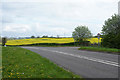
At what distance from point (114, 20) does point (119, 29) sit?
3.44m

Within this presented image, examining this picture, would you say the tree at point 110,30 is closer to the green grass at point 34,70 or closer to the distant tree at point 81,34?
the distant tree at point 81,34

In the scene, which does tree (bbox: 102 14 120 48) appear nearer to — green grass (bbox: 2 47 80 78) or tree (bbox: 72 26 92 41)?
tree (bbox: 72 26 92 41)

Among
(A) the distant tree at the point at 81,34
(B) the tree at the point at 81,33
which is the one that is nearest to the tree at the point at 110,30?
(A) the distant tree at the point at 81,34

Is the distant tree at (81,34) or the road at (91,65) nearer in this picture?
the road at (91,65)

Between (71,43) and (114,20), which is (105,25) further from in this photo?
(71,43)

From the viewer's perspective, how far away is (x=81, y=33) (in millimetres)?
50312

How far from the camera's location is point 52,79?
18.5 feet

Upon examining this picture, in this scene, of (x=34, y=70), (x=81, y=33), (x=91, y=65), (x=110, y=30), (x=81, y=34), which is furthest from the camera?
(x=81, y=33)

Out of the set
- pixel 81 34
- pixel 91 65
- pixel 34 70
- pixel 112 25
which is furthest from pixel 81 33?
pixel 34 70

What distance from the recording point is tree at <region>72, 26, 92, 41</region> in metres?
48.5

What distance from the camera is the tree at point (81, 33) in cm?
4853

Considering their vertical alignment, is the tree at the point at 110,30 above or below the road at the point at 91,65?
above

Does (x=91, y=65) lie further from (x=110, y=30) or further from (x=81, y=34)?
(x=81, y=34)

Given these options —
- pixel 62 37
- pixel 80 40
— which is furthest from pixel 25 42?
pixel 80 40
